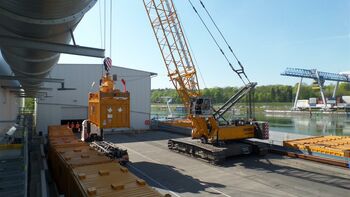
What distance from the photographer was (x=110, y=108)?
10.9m

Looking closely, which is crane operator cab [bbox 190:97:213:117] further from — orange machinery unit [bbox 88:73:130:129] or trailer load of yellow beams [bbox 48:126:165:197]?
trailer load of yellow beams [bbox 48:126:165:197]

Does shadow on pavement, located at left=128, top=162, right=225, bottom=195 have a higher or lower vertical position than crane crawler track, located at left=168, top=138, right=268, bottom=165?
lower

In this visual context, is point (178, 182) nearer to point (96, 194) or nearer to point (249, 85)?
point (96, 194)

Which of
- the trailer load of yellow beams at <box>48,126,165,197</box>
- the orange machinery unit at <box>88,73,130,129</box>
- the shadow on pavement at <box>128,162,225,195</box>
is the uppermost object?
the orange machinery unit at <box>88,73,130,129</box>

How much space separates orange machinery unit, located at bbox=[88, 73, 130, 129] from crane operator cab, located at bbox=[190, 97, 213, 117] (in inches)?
205

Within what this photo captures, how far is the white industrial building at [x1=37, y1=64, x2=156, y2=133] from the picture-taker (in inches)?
1085

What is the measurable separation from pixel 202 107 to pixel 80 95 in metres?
17.9

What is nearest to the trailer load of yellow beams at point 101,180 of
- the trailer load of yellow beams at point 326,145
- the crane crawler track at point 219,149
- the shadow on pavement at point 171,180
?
the shadow on pavement at point 171,180

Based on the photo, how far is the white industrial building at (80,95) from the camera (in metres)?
27.5

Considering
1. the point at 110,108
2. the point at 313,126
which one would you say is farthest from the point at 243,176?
the point at 313,126

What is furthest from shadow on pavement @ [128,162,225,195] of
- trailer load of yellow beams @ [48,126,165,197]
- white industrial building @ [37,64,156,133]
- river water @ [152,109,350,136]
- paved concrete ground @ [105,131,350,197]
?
river water @ [152,109,350,136]

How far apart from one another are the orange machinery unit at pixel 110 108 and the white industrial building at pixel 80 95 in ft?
49.0

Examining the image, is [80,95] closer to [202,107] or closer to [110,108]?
[202,107]

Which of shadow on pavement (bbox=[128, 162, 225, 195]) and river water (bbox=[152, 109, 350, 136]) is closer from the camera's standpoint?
shadow on pavement (bbox=[128, 162, 225, 195])
